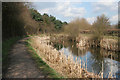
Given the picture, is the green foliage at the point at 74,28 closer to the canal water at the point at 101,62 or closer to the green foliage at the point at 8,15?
the canal water at the point at 101,62

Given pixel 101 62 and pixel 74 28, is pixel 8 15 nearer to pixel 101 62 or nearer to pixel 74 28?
pixel 101 62

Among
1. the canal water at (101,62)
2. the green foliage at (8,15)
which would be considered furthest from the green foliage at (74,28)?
the green foliage at (8,15)

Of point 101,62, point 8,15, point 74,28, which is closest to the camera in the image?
point 8,15

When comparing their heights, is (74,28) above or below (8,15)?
above

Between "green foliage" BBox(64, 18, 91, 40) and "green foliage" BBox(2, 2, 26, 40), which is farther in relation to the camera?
"green foliage" BBox(64, 18, 91, 40)

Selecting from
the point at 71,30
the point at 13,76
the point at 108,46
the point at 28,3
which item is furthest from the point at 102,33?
the point at 13,76

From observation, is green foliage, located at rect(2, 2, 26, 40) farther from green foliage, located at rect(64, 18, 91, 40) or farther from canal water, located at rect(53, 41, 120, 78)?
green foliage, located at rect(64, 18, 91, 40)

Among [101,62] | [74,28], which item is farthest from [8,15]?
[74,28]

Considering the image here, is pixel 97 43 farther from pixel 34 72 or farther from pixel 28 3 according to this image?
pixel 34 72

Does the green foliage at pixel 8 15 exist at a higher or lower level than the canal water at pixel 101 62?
higher

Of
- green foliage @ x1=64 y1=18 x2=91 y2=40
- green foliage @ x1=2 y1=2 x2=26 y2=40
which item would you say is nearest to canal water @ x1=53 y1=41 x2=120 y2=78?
green foliage @ x1=2 y1=2 x2=26 y2=40

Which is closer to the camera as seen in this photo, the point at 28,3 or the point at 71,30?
the point at 28,3

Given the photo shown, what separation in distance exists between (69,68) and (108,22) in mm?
11948

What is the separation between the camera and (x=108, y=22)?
592 inches
